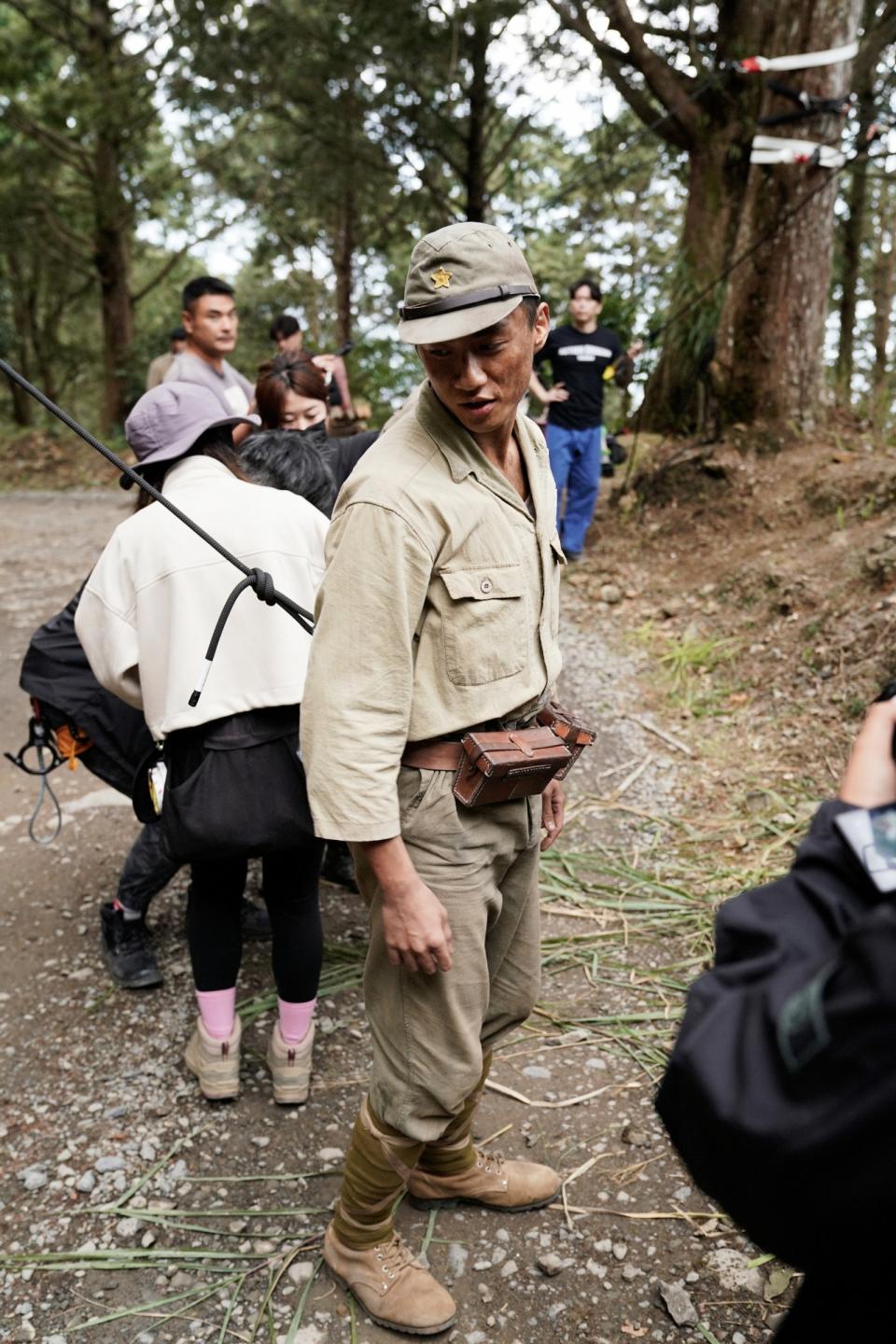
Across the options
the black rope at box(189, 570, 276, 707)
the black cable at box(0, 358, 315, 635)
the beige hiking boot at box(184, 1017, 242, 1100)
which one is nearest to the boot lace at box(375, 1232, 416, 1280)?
the beige hiking boot at box(184, 1017, 242, 1100)

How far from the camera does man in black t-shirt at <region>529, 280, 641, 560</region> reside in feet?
24.5

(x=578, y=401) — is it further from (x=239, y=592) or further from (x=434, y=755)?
(x=434, y=755)

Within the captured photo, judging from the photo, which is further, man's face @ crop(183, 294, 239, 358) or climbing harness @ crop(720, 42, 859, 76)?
climbing harness @ crop(720, 42, 859, 76)

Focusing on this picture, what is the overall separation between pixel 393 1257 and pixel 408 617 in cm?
147

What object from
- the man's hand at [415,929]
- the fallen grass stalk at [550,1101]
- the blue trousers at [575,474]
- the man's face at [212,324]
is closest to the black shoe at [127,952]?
the fallen grass stalk at [550,1101]

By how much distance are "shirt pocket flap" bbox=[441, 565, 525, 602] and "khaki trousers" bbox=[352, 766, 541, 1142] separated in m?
0.35

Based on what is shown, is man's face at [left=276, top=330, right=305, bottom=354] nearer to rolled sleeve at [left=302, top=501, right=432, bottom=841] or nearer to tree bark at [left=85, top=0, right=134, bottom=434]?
rolled sleeve at [left=302, top=501, right=432, bottom=841]

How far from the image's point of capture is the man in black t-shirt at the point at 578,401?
7469 mm

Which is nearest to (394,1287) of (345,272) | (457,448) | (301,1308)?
(301,1308)

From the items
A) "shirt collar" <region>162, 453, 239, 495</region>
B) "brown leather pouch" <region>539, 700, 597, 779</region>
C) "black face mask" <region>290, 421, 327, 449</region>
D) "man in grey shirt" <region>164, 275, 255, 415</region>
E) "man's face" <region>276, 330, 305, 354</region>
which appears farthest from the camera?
"man's face" <region>276, 330, 305, 354</region>

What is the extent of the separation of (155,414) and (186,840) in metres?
1.13

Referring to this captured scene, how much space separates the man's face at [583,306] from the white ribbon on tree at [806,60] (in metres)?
1.75

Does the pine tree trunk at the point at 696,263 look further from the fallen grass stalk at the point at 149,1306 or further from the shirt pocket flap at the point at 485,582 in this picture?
the fallen grass stalk at the point at 149,1306

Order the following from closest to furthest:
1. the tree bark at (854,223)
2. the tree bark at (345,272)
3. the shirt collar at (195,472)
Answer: the shirt collar at (195,472) → the tree bark at (854,223) → the tree bark at (345,272)
